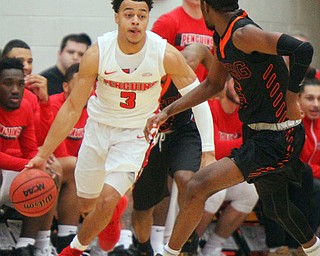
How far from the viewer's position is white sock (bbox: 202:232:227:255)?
7.84 meters

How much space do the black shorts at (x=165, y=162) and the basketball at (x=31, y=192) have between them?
80 centimetres

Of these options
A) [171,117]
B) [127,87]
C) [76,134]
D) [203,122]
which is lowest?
[76,134]

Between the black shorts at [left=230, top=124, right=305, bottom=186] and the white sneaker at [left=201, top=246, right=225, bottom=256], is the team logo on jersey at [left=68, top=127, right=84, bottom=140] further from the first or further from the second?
the black shorts at [left=230, top=124, right=305, bottom=186]

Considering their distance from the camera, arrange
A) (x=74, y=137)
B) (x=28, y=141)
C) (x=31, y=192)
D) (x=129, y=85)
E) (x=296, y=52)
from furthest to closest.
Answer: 1. (x=74, y=137)
2. (x=28, y=141)
3. (x=31, y=192)
4. (x=129, y=85)
5. (x=296, y=52)

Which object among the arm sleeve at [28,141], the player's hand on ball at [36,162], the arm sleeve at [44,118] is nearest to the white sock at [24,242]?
the arm sleeve at [28,141]

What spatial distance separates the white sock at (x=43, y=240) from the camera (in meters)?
7.51

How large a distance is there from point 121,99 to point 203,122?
0.63 meters

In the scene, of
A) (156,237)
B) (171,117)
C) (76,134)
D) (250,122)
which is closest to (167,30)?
(171,117)

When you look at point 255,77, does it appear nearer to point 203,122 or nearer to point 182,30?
point 203,122

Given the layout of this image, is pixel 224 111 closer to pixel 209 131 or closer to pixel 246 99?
pixel 209 131

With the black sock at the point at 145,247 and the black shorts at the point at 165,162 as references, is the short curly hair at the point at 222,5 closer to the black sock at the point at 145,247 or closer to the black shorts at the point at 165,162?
the black shorts at the point at 165,162

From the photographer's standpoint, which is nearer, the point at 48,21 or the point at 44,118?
the point at 44,118

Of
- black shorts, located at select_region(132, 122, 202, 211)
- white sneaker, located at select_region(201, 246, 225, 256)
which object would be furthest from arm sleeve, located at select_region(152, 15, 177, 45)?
white sneaker, located at select_region(201, 246, 225, 256)

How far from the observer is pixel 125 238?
25.3 ft
